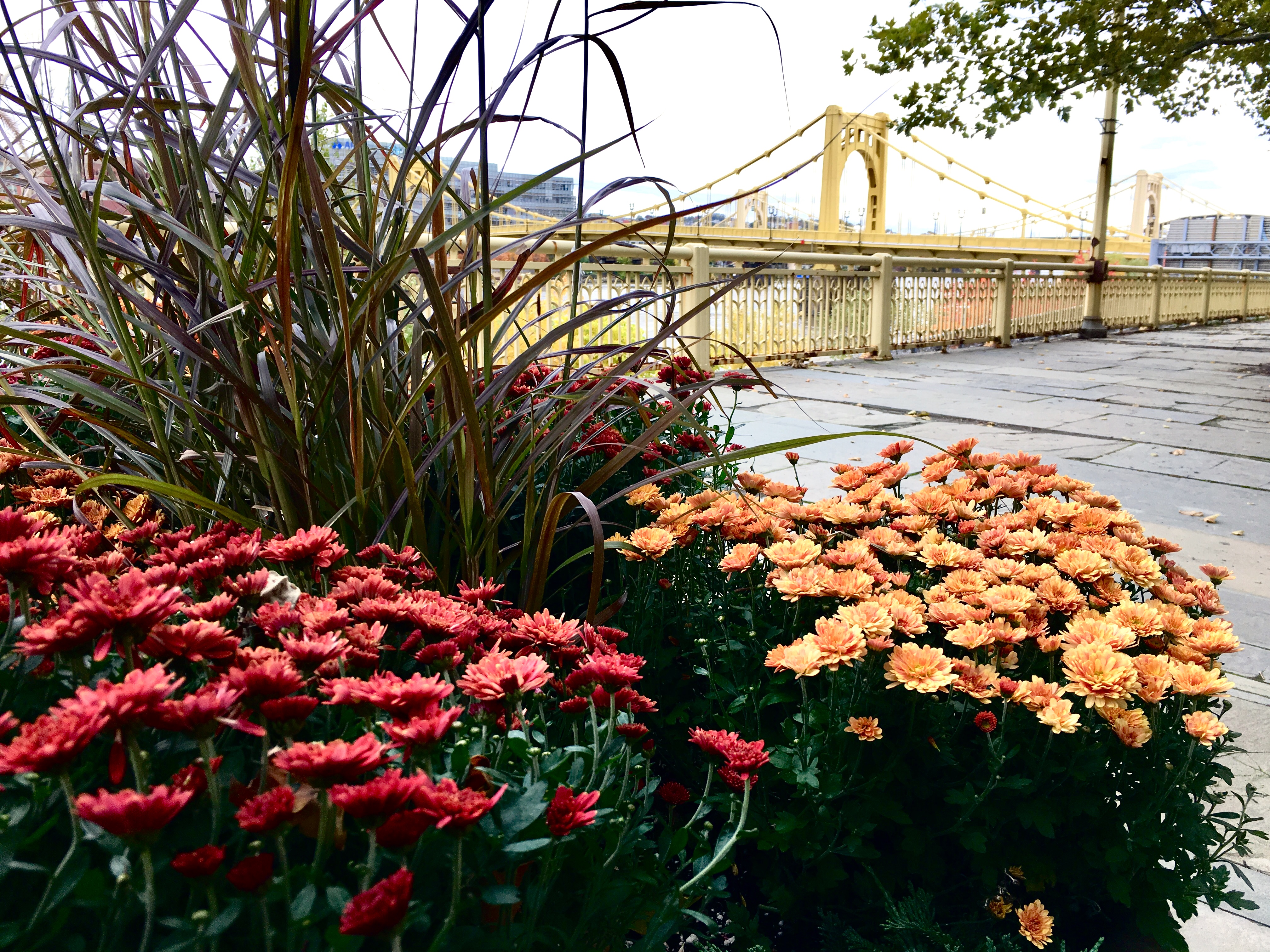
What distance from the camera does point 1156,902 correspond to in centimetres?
110

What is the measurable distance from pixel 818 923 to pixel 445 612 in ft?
2.36

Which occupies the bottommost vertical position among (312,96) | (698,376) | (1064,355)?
(1064,355)

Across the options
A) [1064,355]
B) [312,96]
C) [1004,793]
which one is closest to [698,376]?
[312,96]

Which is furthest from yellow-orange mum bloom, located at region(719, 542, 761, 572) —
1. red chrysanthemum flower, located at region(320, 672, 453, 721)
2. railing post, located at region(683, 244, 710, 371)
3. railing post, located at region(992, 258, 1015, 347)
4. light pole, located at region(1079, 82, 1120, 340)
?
light pole, located at region(1079, 82, 1120, 340)

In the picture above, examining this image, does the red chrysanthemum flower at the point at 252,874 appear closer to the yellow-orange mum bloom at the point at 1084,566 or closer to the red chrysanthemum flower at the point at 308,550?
the red chrysanthemum flower at the point at 308,550

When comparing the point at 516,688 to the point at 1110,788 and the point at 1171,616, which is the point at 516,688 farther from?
the point at 1171,616

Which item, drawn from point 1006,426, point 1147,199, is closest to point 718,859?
point 1006,426

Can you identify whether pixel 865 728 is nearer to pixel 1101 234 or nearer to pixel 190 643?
pixel 190 643

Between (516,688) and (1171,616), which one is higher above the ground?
(516,688)

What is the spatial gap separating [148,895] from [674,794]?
0.62m

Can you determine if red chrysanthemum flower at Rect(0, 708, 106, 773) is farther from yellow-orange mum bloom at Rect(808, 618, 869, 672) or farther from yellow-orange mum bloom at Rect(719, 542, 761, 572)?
yellow-orange mum bloom at Rect(719, 542, 761, 572)

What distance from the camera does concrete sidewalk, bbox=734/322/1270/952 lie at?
6.54 ft

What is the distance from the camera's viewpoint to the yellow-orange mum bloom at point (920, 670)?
3.20 feet

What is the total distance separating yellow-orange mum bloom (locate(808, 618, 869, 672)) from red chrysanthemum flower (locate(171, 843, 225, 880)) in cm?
65
